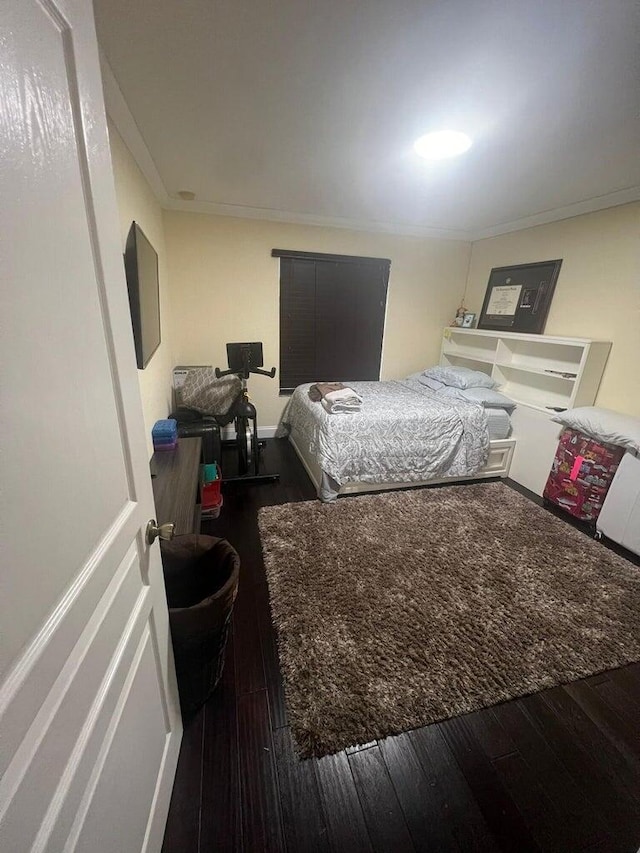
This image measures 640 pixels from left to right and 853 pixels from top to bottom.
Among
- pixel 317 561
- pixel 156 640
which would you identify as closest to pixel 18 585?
pixel 156 640

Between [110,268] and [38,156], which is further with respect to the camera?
[110,268]

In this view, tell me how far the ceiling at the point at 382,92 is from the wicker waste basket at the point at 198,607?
1.95m

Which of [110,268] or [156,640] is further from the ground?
[110,268]

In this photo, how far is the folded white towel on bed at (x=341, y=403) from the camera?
2746 mm

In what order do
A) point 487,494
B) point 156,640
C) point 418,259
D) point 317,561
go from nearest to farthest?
point 156,640
point 317,561
point 487,494
point 418,259

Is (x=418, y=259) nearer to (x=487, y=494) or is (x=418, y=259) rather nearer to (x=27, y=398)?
(x=487, y=494)

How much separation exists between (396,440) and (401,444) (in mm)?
59

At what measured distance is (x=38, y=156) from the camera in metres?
0.46

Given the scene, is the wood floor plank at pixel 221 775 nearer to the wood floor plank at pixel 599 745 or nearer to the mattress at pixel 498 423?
→ the wood floor plank at pixel 599 745

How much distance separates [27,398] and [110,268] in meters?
0.39

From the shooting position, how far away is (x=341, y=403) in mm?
2748

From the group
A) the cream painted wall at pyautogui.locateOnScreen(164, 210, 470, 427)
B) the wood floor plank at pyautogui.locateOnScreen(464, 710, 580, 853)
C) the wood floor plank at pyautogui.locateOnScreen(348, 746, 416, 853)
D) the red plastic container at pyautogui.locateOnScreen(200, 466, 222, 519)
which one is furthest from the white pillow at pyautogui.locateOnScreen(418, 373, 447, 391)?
the wood floor plank at pyautogui.locateOnScreen(348, 746, 416, 853)

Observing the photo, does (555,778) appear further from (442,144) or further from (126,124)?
(126,124)

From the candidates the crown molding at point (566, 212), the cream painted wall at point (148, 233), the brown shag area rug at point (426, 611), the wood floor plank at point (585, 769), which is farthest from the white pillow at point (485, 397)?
the cream painted wall at point (148, 233)
